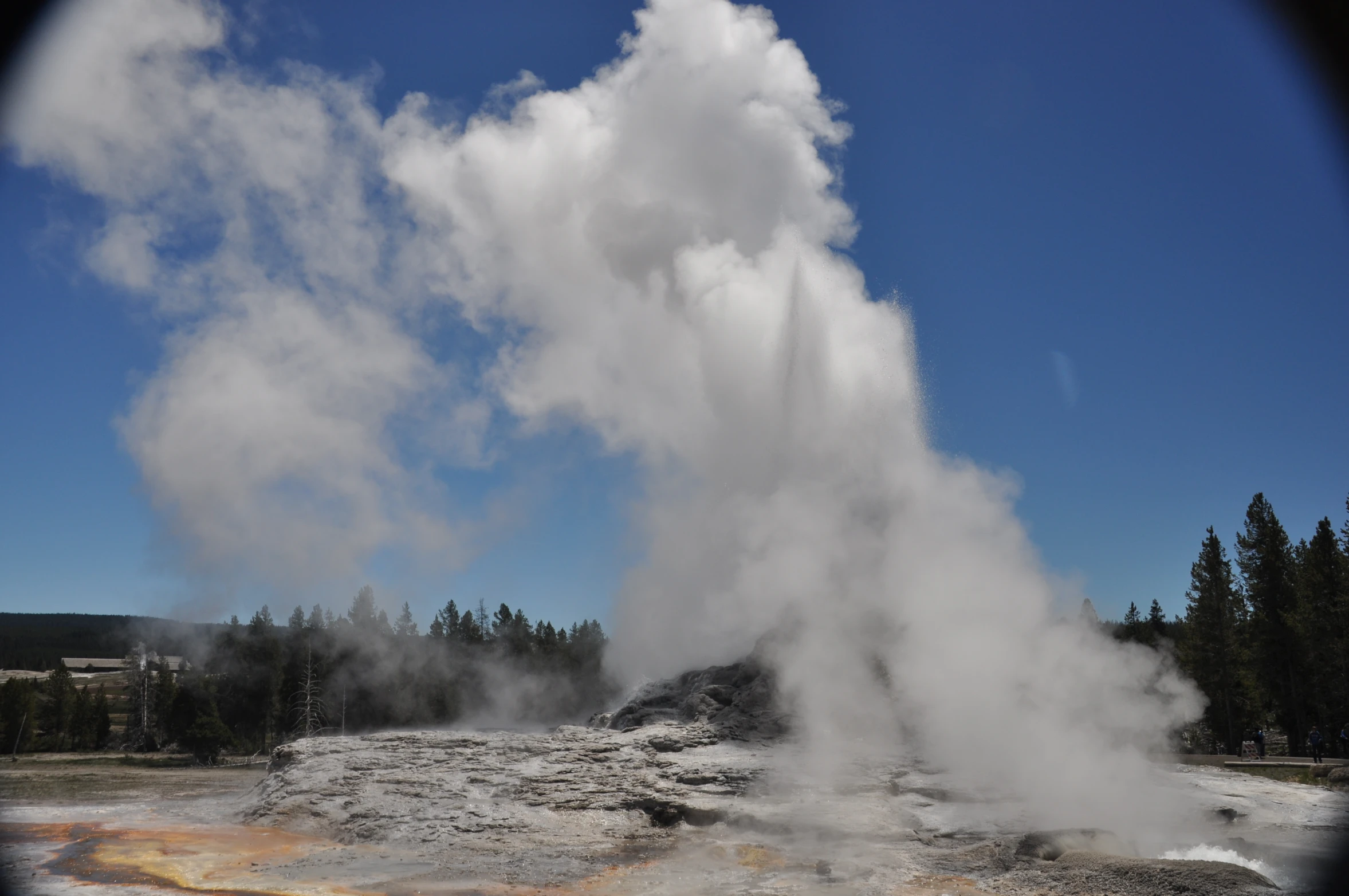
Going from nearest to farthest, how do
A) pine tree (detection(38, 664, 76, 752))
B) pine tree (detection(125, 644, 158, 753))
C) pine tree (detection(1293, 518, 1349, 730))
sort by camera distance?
pine tree (detection(1293, 518, 1349, 730)), pine tree (detection(125, 644, 158, 753)), pine tree (detection(38, 664, 76, 752))

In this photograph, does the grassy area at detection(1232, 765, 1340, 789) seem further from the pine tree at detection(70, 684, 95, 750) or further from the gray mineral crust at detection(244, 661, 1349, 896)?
the pine tree at detection(70, 684, 95, 750)

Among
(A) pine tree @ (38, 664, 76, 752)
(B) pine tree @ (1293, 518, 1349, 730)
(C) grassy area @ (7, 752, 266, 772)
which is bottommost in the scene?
(C) grassy area @ (7, 752, 266, 772)

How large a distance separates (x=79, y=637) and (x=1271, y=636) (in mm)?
169686

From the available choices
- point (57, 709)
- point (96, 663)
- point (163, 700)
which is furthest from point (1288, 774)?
point (96, 663)

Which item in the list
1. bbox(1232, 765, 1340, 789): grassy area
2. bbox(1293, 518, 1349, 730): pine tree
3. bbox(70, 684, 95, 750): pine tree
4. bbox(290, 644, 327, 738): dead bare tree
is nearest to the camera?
bbox(1232, 765, 1340, 789): grassy area

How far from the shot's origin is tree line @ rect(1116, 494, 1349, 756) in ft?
95.8

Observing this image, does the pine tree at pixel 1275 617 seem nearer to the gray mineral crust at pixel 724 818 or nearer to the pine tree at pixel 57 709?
the gray mineral crust at pixel 724 818

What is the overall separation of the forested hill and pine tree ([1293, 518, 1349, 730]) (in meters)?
55.3

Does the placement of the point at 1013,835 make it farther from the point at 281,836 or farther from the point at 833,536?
the point at 281,836

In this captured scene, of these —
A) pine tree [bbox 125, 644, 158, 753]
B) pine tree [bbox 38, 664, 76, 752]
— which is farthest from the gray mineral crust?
pine tree [bbox 38, 664, 76, 752]

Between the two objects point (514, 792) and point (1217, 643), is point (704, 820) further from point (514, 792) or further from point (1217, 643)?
point (1217, 643)

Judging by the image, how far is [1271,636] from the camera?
Answer: 31.1 metres

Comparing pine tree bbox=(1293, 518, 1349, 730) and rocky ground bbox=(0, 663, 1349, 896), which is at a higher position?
pine tree bbox=(1293, 518, 1349, 730)

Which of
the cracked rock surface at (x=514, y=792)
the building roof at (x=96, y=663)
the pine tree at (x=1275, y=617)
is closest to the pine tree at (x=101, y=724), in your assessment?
the cracked rock surface at (x=514, y=792)
